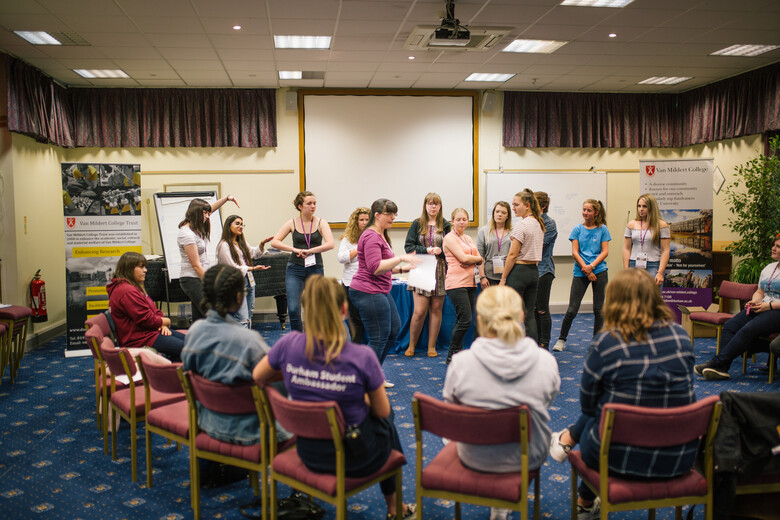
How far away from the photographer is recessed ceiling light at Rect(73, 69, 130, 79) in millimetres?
7023

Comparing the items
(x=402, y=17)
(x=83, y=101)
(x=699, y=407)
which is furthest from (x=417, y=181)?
(x=699, y=407)

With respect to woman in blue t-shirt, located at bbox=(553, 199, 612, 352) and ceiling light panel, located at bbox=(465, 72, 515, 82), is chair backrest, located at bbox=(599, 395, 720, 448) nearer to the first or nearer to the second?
woman in blue t-shirt, located at bbox=(553, 199, 612, 352)

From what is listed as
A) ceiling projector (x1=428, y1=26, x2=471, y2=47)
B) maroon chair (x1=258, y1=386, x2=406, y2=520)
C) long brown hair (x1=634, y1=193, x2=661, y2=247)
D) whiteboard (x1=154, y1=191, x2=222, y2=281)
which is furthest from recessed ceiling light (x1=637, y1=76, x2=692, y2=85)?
maroon chair (x1=258, y1=386, x2=406, y2=520)

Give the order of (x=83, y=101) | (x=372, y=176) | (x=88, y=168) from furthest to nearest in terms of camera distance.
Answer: (x=372, y=176) → (x=83, y=101) → (x=88, y=168)

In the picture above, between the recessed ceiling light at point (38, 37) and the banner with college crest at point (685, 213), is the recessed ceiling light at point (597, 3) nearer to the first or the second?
the banner with college crest at point (685, 213)

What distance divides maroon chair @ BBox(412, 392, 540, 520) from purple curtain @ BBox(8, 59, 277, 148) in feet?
21.5

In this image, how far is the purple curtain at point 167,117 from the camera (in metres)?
7.84

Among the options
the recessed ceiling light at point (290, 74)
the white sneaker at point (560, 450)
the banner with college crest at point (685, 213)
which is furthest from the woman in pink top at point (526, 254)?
the recessed ceiling light at point (290, 74)

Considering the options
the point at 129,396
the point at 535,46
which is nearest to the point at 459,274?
the point at 535,46

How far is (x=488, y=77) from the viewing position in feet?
25.5

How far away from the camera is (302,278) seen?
205 inches

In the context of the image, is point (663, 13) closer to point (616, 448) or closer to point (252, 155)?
point (616, 448)

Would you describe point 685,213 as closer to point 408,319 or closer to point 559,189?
point 559,189

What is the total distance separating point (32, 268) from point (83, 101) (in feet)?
7.64
